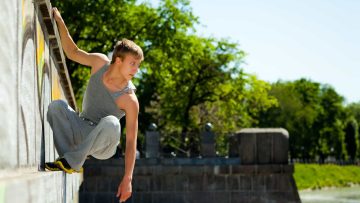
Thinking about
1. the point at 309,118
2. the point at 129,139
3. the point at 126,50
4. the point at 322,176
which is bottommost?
the point at 322,176

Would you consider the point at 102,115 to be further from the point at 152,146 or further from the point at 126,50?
the point at 152,146

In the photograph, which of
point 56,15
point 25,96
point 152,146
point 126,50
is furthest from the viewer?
point 152,146

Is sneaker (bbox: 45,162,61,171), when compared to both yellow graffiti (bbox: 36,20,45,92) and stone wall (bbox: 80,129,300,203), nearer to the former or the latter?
yellow graffiti (bbox: 36,20,45,92)

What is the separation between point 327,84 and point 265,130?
2923 inches

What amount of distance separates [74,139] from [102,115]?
285 millimetres

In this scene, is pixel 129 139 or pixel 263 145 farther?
pixel 263 145

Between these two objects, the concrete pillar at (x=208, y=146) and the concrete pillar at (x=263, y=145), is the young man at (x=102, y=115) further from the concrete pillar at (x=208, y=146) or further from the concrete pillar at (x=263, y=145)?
the concrete pillar at (x=208, y=146)

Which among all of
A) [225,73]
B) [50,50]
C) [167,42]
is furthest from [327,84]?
[50,50]

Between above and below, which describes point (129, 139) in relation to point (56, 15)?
below

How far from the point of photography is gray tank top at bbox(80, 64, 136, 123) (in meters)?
5.07

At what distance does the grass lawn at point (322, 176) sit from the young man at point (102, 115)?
45.9 metres

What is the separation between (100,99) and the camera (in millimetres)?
5160

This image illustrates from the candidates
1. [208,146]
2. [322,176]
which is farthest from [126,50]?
[322,176]

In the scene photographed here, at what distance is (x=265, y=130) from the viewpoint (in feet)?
56.0
